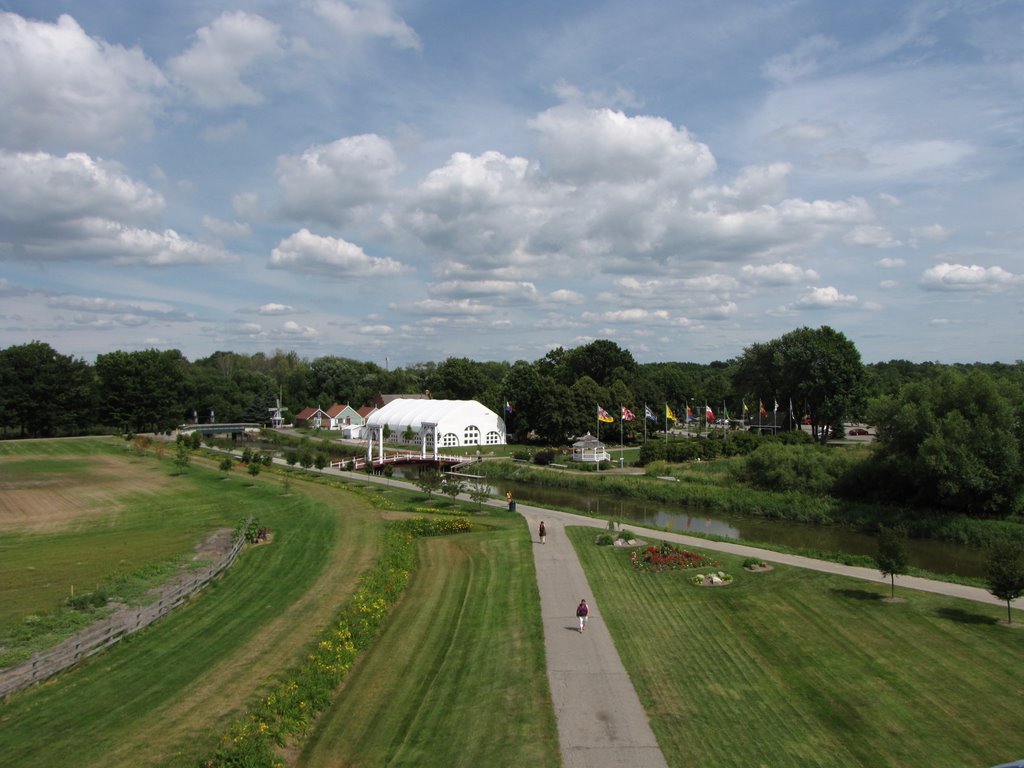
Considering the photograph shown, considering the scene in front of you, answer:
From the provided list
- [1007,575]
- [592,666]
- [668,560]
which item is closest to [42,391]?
[668,560]

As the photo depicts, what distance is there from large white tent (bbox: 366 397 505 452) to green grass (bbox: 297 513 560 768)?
51.1 m

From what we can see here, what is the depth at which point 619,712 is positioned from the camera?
511 inches

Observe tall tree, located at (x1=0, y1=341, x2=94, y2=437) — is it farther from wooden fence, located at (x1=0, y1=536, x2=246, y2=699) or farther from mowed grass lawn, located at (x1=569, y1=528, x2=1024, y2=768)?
mowed grass lawn, located at (x1=569, y1=528, x2=1024, y2=768)

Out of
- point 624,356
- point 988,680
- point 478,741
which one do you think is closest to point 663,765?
point 478,741

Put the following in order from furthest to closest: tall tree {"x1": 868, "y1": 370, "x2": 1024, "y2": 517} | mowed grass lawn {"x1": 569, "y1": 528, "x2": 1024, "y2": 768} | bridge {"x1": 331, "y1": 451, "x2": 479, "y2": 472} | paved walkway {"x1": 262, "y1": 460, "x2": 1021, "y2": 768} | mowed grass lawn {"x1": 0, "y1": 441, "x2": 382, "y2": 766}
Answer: bridge {"x1": 331, "y1": 451, "x2": 479, "y2": 472}
tall tree {"x1": 868, "y1": 370, "x2": 1024, "y2": 517}
mowed grass lawn {"x1": 0, "y1": 441, "x2": 382, "y2": 766}
mowed grass lawn {"x1": 569, "y1": 528, "x2": 1024, "y2": 768}
paved walkway {"x1": 262, "y1": 460, "x2": 1021, "y2": 768}

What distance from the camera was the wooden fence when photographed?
597 inches

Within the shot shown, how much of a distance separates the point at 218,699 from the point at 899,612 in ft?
58.9

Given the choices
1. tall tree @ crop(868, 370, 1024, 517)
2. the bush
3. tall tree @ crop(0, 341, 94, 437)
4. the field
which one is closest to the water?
tall tree @ crop(868, 370, 1024, 517)

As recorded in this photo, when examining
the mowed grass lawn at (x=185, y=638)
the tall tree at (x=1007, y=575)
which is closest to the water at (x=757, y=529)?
the tall tree at (x=1007, y=575)

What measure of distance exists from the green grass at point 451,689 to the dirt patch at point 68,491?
24641mm

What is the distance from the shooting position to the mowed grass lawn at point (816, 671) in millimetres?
12070

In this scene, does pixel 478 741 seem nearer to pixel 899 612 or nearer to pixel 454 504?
pixel 899 612

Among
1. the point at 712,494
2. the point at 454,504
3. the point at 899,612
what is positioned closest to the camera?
the point at 899,612

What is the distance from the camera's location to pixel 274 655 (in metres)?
16.9
